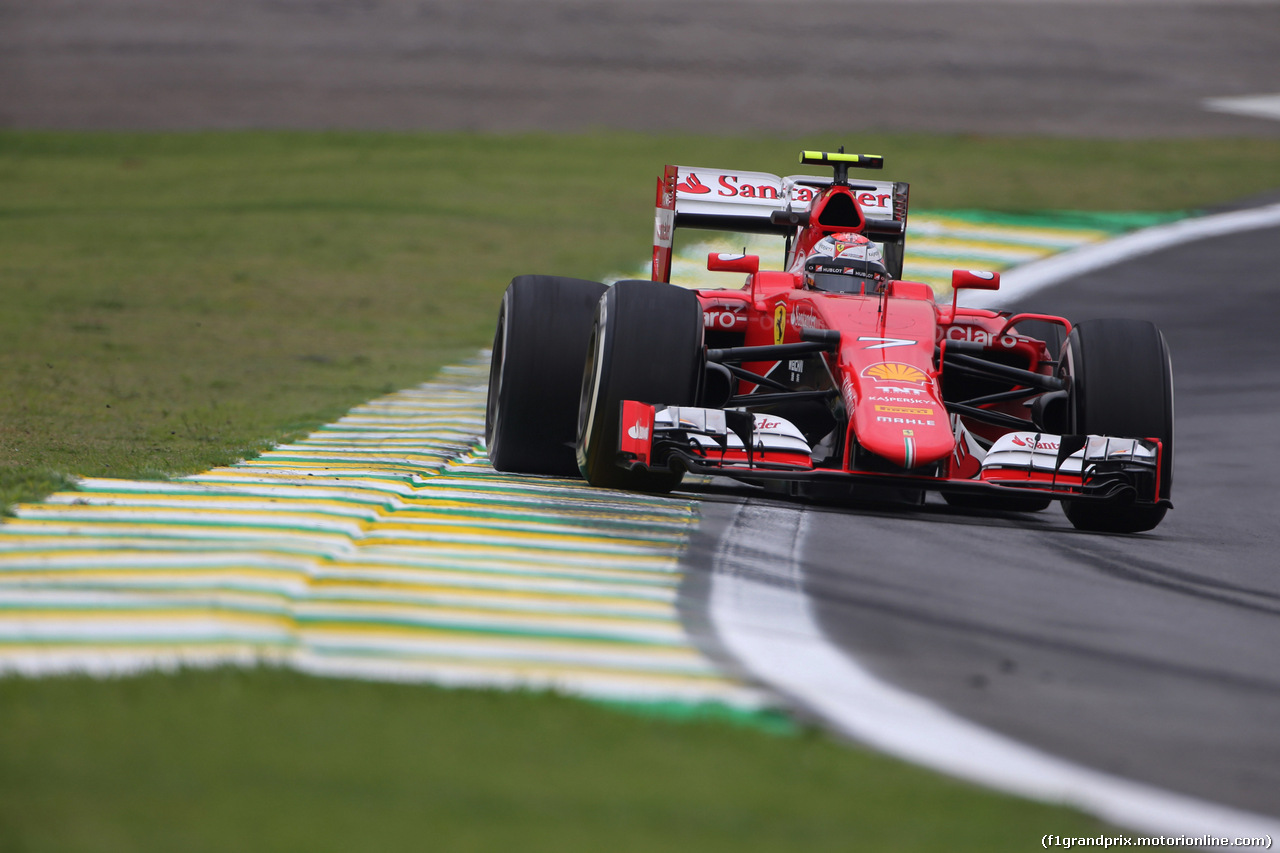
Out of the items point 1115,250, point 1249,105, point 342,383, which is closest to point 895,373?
point 342,383

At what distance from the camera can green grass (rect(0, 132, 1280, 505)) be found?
11109 millimetres

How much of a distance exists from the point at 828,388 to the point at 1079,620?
2.80 m

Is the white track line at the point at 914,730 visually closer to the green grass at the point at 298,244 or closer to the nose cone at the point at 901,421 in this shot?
the nose cone at the point at 901,421

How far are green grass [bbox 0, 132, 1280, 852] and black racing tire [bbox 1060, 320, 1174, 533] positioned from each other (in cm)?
452

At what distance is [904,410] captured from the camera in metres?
7.31

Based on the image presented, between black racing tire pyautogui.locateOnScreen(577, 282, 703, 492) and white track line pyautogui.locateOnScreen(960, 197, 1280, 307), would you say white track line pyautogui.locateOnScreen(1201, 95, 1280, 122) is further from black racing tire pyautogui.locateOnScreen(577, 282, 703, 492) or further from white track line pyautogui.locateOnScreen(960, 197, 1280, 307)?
black racing tire pyautogui.locateOnScreen(577, 282, 703, 492)

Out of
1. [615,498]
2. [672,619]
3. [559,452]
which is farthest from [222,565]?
[559,452]

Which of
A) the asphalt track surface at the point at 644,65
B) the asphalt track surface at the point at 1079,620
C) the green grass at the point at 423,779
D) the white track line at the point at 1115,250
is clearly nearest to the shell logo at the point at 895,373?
the asphalt track surface at the point at 1079,620

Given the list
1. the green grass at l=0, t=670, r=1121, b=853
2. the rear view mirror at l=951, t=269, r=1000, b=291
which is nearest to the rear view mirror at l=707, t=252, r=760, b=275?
the rear view mirror at l=951, t=269, r=1000, b=291

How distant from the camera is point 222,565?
5.19 m

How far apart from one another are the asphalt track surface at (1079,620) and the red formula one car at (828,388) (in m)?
0.28

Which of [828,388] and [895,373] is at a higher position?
[895,373]

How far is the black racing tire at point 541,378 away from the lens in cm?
843

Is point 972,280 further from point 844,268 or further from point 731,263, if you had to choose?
point 731,263
